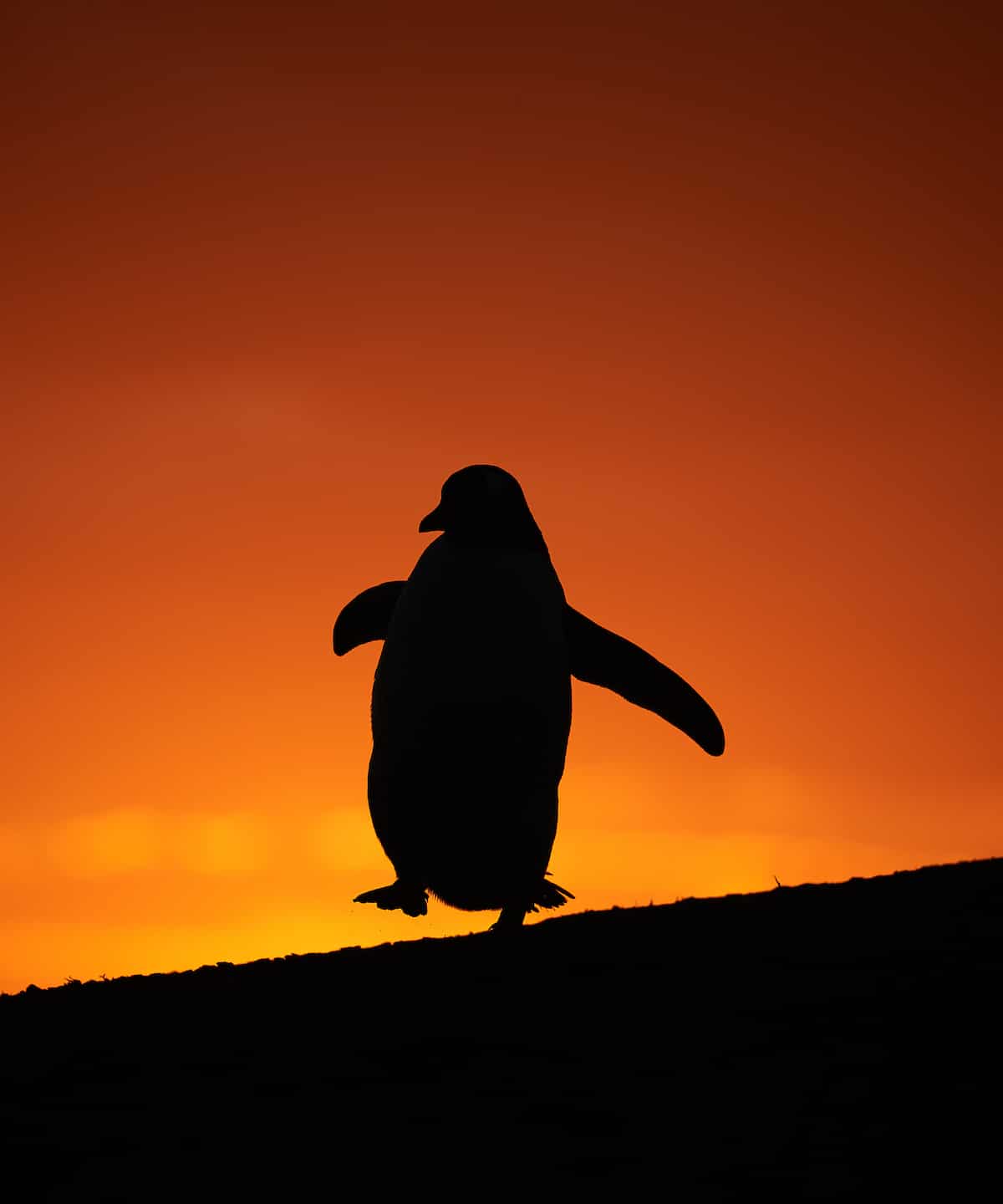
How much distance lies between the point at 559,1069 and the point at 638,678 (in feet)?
14.3

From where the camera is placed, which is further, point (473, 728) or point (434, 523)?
point (434, 523)

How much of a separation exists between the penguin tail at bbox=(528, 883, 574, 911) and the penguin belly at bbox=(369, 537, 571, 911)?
0.35ft

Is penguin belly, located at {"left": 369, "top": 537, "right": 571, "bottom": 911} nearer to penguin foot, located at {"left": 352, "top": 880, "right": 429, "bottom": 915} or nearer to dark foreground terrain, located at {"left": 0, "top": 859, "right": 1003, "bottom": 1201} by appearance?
penguin foot, located at {"left": 352, "top": 880, "right": 429, "bottom": 915}

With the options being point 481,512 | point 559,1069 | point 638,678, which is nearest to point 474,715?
point 481,512

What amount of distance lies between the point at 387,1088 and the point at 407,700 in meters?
2.68

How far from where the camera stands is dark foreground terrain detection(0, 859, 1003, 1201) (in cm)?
350

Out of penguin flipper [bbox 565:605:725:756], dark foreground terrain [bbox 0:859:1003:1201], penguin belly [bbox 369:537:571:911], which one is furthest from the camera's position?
penguin flipper [bbox 565:605:725:756]

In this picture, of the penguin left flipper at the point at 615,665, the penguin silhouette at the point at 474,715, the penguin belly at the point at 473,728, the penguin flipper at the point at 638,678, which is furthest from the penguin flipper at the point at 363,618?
the penguin belly at the point at 473,728

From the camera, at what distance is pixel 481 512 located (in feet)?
22.4

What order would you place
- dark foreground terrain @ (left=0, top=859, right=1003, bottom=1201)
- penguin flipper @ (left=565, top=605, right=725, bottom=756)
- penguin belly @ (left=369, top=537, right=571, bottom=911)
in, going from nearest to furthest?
dark foreground terrain @ (left=0, top=859, right=1003, bottom=1201) → penguin belly @ (left=369, top=537, right=571, bottom=911) → penguin flipper @ (left=565, top=605, right=725, bottom=756)

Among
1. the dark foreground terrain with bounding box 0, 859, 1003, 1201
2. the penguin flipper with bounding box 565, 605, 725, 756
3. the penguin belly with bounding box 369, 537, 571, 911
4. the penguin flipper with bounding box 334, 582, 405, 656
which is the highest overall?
the penguin flipper with bounding box 334, 582, 405, 656

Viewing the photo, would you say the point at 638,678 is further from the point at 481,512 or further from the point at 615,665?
the point at 481,512

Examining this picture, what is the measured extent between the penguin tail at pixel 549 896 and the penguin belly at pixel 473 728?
106 mm

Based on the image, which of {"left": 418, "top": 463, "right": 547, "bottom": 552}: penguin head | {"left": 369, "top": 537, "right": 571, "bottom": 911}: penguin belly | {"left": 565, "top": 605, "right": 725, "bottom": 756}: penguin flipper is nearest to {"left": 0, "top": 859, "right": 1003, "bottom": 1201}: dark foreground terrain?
{"left": 369, "top": 537, "right": 571, "bottom": 911}: penguin belly
